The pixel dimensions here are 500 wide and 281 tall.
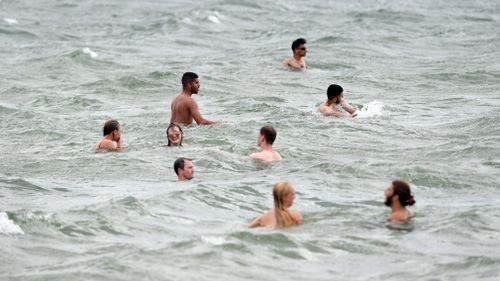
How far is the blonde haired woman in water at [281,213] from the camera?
13.1 metres

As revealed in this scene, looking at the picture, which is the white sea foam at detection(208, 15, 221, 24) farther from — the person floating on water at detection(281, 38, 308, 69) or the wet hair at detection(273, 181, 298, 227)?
the wet hair at detection(273, 181, 298, 227)

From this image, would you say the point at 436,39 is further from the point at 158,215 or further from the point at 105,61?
the point at 158,215

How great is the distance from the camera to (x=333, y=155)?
18.9 m

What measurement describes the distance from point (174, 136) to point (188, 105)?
191cm

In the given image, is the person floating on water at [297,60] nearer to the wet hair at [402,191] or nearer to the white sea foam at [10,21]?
the white sea foam at [10,21]

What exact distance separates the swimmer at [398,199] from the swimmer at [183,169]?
3657 mm

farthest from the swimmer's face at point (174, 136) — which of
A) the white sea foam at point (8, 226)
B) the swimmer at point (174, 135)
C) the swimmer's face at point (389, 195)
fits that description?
the swimmer's face at point (389, 195)

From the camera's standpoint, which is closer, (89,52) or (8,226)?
(8,226)

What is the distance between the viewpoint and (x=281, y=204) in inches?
521

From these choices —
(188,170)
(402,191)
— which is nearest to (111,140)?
(188,170)

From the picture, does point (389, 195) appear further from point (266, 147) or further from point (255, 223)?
point (266, 147)

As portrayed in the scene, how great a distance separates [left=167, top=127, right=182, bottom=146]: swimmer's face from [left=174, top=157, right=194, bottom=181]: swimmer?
7.50ft

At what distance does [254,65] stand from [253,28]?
32.7 feet

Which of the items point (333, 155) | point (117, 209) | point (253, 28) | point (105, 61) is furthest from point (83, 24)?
point (117, 209)
